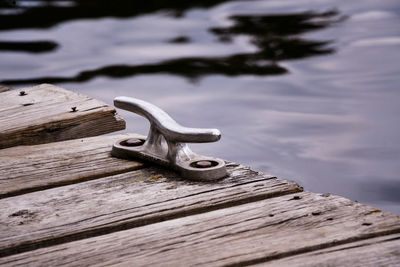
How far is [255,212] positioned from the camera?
52.7 inches

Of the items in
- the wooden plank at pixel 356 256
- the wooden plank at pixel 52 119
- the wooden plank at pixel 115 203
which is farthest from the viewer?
the wooden plank at pixel 52 119

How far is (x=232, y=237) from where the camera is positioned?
1234 mm

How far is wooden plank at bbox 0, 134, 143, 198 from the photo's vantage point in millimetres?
1568

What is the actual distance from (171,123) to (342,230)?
56 centimetres

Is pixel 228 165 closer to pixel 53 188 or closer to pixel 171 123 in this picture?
pixel 171 123

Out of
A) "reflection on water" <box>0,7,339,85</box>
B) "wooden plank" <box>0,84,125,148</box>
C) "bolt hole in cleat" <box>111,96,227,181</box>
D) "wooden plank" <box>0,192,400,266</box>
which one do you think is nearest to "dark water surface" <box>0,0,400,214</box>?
"reflection on water" <box>0,7,339,85</box>

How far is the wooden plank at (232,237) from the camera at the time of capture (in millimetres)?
1167

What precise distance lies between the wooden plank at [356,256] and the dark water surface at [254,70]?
64.2 inches

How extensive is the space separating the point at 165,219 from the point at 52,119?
0.79 m

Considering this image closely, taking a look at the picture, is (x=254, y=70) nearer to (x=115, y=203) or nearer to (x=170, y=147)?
(x=170, y=147)

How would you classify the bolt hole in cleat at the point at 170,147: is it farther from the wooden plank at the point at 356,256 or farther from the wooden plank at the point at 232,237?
the wooden plank at the point at 356,256

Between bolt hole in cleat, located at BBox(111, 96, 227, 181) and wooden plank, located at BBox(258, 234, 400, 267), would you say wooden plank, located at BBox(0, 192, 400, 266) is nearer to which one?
wooden plank, located at BBox(258, 234, 400, 267)

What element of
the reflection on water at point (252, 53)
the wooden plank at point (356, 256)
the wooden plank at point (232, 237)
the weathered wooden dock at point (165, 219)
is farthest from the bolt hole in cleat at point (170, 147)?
the reflection on water at point (252, 53)

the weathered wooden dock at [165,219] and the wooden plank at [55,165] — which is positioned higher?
the wooden plank at [55,165]
